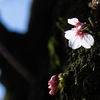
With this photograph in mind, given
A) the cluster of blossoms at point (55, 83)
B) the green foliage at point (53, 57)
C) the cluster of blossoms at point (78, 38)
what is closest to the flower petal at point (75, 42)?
the cluster of blossoms at point (78, 38)

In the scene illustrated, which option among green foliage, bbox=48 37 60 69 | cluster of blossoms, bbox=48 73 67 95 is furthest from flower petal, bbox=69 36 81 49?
green foliage, bbox=48 37 60 69

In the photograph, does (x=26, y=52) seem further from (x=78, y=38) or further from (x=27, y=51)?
(x=78, y=38)

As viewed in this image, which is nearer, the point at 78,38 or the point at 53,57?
the point at 78,38

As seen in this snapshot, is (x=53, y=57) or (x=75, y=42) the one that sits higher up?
(x=53, y=57)

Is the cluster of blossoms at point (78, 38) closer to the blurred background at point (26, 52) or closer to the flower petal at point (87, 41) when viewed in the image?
the flower petal at point (87, 41)

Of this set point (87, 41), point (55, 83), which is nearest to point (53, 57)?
point (55, 83)

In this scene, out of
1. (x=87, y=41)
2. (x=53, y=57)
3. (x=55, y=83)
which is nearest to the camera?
(x=87, y=41)

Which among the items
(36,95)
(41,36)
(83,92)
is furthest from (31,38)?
(83,92)

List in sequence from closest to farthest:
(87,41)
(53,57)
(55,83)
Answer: (87,41) → (55,83) → (53,57)
